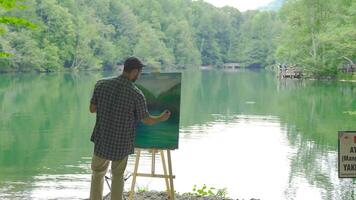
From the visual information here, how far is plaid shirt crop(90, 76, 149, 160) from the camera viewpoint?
18.7 feet

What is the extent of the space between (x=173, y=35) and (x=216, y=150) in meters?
98.7

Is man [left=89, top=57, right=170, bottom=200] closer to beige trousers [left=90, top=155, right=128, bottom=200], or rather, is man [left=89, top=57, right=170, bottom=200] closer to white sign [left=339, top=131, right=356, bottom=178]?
beige trousers [left=90, top=155, right=128, bottom=200]

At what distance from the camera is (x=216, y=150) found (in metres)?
15.0

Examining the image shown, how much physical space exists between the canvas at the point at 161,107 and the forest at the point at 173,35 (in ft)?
5.89

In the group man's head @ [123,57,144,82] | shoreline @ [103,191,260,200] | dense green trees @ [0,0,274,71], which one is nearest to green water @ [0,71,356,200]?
shoreline @ [103,191,260,200]

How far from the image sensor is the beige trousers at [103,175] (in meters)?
5.82

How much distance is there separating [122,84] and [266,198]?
186 inches

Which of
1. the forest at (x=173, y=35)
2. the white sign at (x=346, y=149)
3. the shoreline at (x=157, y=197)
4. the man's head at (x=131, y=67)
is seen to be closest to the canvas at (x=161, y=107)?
the shoreline at (x=157, y=197)

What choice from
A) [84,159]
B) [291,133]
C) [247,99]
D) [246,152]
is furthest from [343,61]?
[84,159]

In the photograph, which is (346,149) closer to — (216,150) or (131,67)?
(131,67)

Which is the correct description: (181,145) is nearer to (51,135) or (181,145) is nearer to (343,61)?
(51,135)

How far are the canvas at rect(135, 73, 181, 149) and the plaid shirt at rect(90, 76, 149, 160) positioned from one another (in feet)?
3.48

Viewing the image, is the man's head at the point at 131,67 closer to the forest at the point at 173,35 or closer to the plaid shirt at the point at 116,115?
the plaid shirt at the point at 116,115

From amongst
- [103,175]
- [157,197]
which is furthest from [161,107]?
[103,175]
